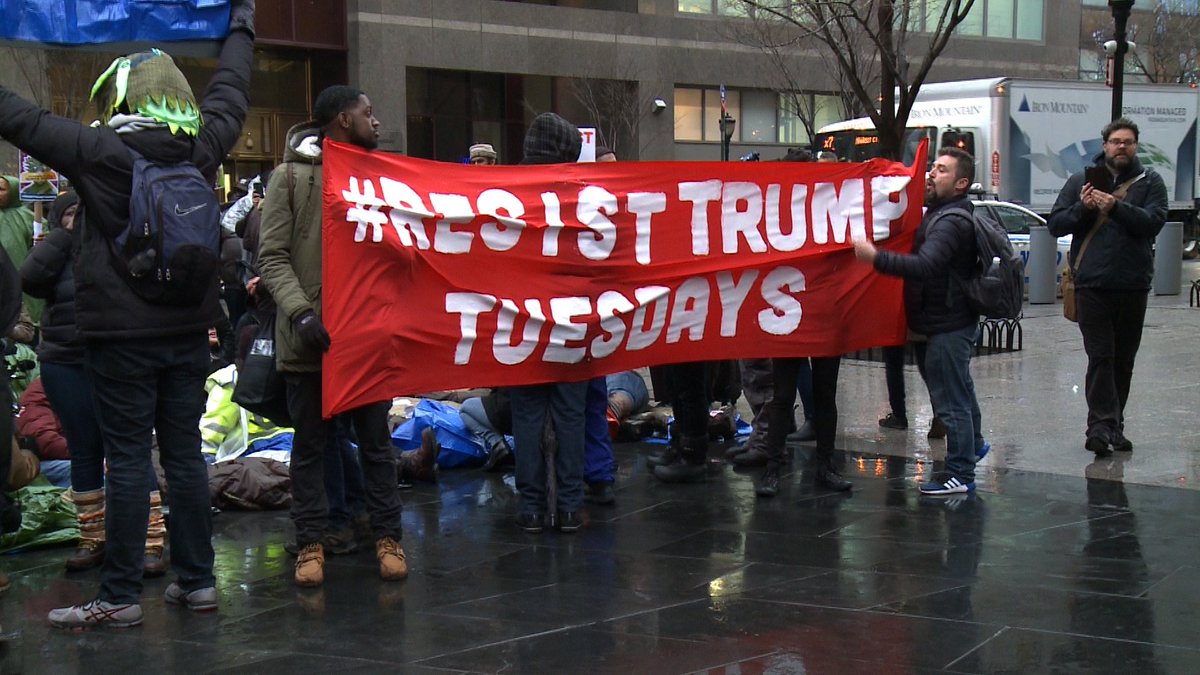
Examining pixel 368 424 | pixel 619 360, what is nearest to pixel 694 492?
pixel 619 360

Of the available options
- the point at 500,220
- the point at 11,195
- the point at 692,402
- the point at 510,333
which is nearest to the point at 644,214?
the point at 500,220

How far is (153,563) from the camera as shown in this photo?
5793 millimetres

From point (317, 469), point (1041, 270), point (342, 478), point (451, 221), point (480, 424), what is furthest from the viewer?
point (1041, 270)

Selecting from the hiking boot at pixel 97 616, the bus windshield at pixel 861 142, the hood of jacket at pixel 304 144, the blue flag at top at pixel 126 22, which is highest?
the bus windshield at pixel 861 142

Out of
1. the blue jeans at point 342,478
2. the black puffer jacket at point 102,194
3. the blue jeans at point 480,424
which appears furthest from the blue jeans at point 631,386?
the black puffer jacket at point 102,194

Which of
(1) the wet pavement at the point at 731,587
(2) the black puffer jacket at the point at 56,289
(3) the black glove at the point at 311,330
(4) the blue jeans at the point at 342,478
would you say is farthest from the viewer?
(4) the blue jeans at the point at 342,478

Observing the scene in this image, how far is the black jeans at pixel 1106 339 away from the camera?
8.21 metres

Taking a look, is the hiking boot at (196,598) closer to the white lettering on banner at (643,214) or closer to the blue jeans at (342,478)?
the blue jeans at (342,478)

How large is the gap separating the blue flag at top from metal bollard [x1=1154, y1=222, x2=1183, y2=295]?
60.9 feet

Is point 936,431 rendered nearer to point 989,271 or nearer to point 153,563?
point 989,271

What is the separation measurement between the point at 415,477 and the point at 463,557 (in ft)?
5.62

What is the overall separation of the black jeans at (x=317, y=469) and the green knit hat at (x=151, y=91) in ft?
4.11

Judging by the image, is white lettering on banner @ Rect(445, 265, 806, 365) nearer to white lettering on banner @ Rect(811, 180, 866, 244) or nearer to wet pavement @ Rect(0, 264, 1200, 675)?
white lettering on banner @ Rect(811, 180, 866, 244)

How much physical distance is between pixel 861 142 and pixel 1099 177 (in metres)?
17.3
